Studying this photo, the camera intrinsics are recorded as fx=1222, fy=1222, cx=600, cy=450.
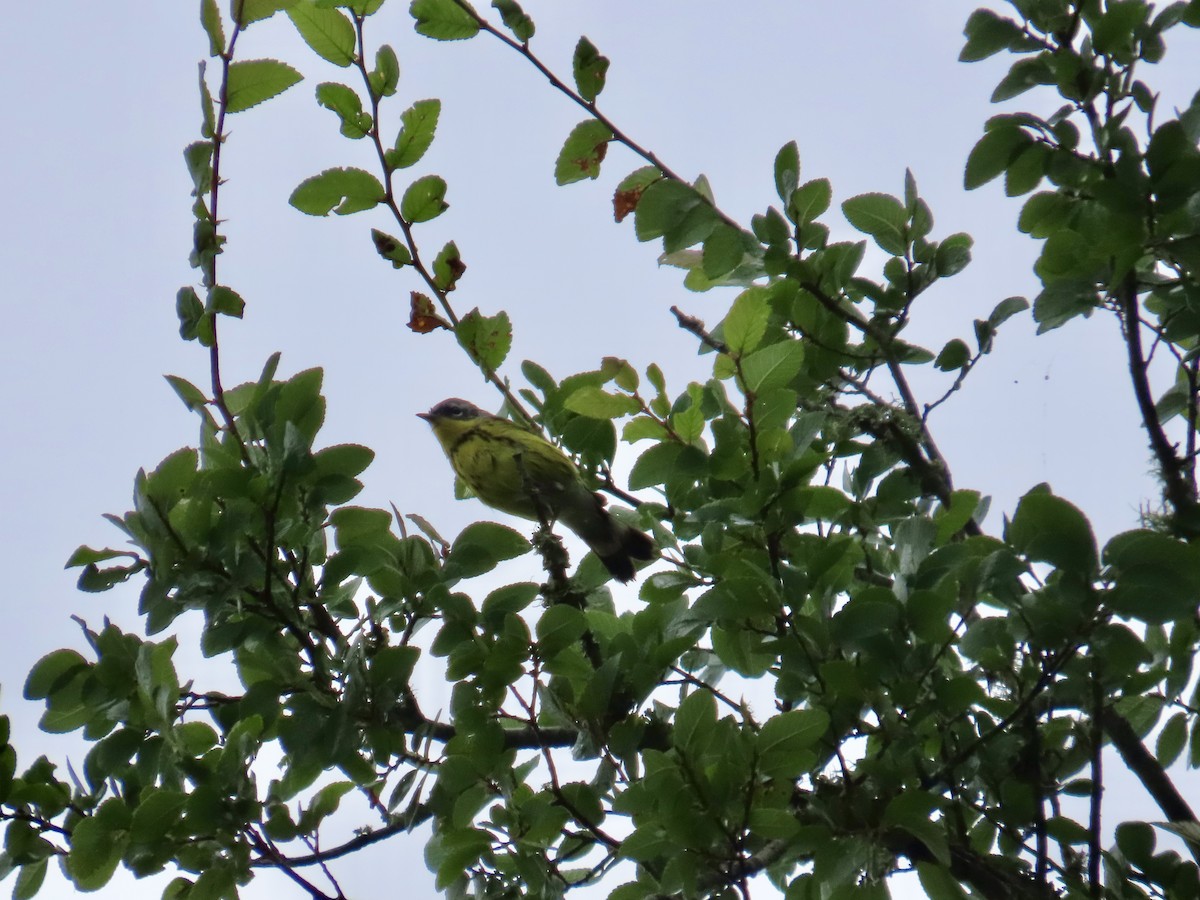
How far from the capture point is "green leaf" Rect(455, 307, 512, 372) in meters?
3.15

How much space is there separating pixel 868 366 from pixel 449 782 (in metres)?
1.57

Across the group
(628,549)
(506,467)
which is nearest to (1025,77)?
(628,549)

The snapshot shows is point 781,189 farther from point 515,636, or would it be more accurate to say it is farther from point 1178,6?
point 515,636

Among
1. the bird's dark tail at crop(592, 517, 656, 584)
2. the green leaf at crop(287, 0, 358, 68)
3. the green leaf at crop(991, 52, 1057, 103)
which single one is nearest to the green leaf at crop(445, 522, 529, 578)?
the green leaf at crop(287, 0, 358, 68)

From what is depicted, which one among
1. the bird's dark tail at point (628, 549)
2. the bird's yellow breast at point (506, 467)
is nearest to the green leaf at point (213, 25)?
the bird's dark tail at point (628, 549)

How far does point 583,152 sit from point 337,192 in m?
0.61

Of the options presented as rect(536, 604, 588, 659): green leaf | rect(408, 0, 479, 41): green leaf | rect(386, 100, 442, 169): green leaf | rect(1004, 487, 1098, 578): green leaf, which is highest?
rect(408, 0, 479, 41): green leaf

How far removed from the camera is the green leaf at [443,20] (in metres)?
2.83

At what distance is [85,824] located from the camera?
270 centimetres

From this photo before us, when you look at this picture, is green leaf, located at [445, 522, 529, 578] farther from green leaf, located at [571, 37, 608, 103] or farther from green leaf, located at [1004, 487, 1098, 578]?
green leaf, located at [1004, 487, 1098, 578]

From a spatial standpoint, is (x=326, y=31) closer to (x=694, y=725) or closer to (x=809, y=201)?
(x=809, y=201)

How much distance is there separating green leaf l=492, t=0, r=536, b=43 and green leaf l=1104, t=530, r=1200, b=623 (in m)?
1.68

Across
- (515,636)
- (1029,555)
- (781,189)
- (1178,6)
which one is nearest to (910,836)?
(1029,555)

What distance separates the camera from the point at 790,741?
240 centimetres
